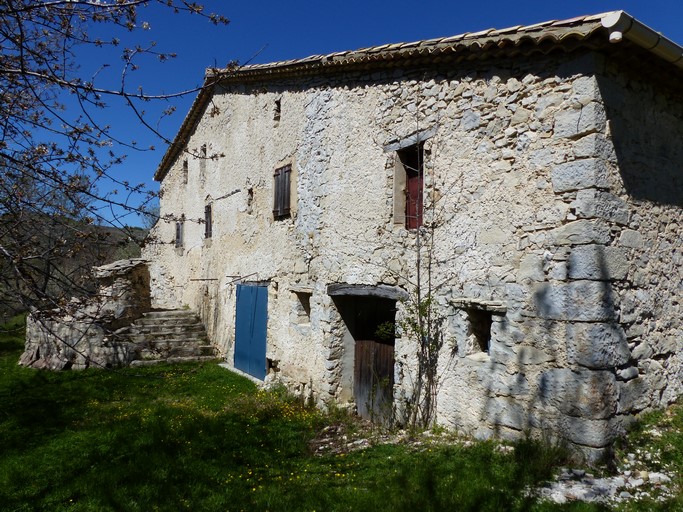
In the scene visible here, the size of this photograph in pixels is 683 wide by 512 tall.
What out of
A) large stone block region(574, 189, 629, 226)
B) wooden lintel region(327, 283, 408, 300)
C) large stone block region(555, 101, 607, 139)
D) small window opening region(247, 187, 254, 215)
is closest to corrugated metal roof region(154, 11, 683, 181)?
large stone block region(555, 101, 607, 139)

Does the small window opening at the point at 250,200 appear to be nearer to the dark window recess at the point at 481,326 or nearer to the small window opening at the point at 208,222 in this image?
the small window opening at the point at 208,222

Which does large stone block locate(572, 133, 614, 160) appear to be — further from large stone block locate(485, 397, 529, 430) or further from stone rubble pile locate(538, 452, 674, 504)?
stone rubble pile locate(538, 452, 674, 504)

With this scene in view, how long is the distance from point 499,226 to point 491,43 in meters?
1.81

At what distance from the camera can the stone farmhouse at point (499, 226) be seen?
4309 millimetres

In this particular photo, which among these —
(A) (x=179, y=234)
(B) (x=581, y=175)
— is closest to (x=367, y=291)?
(B) (x=581, y=175)

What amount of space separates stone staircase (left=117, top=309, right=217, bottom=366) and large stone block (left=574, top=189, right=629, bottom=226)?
895 cm

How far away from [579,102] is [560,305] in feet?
5.94

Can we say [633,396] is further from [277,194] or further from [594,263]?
[277,194]

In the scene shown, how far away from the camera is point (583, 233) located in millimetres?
4289

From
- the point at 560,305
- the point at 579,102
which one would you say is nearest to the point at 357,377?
the point at 560,305

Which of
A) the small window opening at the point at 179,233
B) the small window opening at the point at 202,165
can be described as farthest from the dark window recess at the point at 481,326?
the small window opening at the point at 179,233

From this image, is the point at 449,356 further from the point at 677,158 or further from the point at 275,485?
the point at 677,158

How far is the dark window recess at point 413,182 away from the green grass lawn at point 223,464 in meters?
2.71

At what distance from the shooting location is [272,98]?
962 cm
